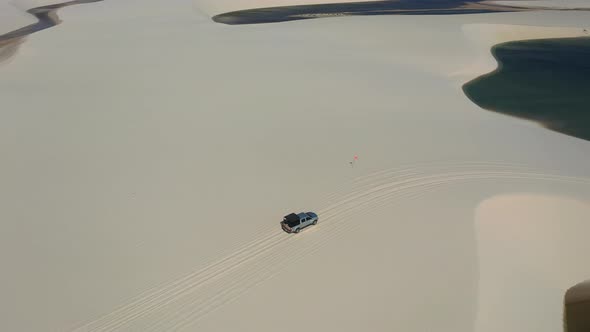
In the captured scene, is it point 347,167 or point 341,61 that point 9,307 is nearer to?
point 347,167

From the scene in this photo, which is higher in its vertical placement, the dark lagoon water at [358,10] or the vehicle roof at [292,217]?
the dark lagoon water at [358,10]

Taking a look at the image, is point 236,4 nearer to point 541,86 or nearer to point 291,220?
point 541,86

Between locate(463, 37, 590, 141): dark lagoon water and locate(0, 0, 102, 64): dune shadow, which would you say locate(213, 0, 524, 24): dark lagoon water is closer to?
locate(0, 0, 102, 64): dune shadow

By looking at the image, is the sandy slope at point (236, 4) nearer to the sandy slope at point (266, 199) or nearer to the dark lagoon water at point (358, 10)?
the dark lagoon water at point (358, 10)

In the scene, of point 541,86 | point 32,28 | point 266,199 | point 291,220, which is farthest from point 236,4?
point 291,220

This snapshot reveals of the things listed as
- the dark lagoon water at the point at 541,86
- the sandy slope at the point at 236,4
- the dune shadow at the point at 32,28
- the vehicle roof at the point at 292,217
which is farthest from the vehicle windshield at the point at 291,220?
the sandy slope at the point at 236,4

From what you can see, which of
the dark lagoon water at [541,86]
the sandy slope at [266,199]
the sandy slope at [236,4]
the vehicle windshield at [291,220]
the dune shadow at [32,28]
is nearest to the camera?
the sandy slope at [266,199]

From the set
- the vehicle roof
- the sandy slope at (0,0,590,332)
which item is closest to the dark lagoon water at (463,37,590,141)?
the sandy slope at (0,0,590,332)
